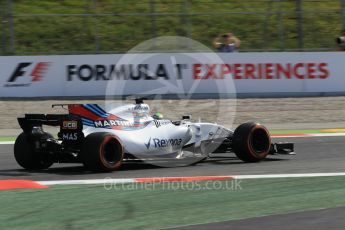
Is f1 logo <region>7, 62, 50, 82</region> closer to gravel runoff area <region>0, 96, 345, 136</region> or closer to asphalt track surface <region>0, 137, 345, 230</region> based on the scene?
gravel runoff area <region>0, 96, 345, 136</region>

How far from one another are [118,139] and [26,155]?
4.67ft

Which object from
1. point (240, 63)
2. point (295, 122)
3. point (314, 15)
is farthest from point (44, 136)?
point (314, 15)

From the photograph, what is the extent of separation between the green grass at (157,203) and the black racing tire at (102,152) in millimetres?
847

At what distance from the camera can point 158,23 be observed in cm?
2317

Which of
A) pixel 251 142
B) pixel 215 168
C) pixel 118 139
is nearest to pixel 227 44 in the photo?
pixel 251 142

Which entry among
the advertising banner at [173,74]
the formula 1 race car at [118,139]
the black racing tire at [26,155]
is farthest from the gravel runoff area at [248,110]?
the black racing tire at [26,155]

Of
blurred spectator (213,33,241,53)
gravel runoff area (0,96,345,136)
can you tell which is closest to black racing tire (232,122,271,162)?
gravel runoff area (0,96,345,136)

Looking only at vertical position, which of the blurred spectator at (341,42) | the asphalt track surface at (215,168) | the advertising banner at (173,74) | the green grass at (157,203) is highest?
the blurred spectator at (341,42)

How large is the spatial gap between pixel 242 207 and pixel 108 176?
106 inches

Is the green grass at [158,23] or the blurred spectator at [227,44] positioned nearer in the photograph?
the blurred spectator at [227,44]

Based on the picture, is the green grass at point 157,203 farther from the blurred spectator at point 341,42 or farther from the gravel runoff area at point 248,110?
the blurred spectator at point 341,42

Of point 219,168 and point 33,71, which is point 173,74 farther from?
point 219,168

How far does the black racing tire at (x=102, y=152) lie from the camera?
9945 mm

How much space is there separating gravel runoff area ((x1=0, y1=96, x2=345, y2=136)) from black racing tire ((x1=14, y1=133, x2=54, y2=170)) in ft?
21.8
